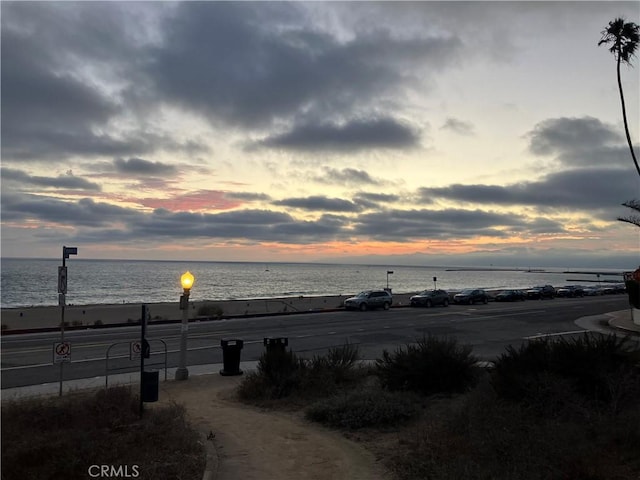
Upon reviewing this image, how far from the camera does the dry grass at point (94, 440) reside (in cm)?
588

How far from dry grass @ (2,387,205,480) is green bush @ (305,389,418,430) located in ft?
7.49

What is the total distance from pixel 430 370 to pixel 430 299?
33.1m

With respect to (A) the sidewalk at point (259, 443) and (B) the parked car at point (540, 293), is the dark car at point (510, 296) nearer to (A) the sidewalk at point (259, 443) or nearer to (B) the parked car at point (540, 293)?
(B) the parked car at point (540, 293)

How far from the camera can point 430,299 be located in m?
42.7

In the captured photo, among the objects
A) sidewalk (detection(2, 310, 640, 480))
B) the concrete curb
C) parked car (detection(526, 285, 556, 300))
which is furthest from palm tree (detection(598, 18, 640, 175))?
parked car (detection(526, 285, 556, 300))

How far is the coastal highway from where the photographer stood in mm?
15156

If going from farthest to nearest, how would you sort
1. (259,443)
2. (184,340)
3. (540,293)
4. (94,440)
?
(540,293), (184,340), (259,443), (94,440)

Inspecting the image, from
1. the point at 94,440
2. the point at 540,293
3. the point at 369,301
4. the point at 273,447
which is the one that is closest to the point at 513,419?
the point at 273,447

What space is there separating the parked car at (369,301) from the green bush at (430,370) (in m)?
27.4

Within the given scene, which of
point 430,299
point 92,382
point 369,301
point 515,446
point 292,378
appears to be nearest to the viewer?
point 515,446

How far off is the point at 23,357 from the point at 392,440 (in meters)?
13.7

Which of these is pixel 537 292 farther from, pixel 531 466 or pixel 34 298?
pixel 34 298

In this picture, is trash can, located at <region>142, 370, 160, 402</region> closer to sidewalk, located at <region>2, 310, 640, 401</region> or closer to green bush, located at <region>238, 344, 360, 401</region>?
green bush, located at <region>238, 344, 360, 401</region>

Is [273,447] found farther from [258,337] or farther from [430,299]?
[430,299]
